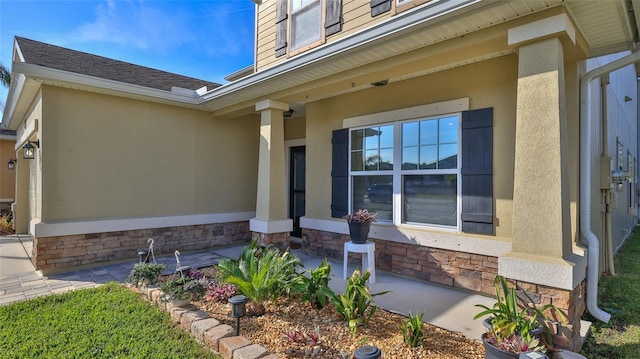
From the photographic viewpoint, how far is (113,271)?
18.0 feet

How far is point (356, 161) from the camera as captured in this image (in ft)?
19.1

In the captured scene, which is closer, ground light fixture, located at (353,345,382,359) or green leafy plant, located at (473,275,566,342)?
ground light fixture, located at (353,345,382,359)

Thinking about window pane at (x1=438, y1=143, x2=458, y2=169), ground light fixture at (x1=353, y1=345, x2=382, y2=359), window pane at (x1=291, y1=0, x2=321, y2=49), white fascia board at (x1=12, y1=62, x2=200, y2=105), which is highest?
window pane at (x1=291, y1=0, x2=321, y2=49)

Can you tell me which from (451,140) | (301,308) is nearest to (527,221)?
(451,140)

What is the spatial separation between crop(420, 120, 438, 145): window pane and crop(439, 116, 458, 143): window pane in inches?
3.6

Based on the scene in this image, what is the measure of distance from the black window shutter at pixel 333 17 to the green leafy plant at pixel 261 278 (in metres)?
3.76

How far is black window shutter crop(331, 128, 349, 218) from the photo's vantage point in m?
5.87

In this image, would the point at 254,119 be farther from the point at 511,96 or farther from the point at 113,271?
the point at 511,96

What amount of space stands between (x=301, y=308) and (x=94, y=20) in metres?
8.57

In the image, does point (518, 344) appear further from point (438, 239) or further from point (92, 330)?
point (92, 330)

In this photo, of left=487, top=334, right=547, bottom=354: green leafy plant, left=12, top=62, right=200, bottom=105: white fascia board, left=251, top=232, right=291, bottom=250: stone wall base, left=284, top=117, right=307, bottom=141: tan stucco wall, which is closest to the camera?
left=487, top=334, right=547, bottom=354: green leafy plant

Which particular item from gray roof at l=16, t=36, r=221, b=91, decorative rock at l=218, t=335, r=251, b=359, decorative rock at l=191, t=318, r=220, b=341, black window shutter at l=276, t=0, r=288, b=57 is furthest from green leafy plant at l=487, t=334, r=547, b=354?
gray roof at l=16, t=36, r=221, b=91

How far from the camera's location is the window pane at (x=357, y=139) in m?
5.77

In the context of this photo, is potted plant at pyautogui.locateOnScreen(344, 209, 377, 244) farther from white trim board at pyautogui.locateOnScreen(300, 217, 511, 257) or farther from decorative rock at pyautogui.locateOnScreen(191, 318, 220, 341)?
decorative rock at pyautogui.locateOnScreen(191, 318, 220, 341)
